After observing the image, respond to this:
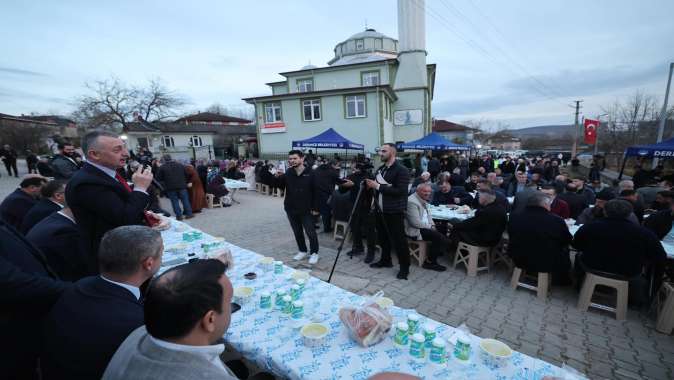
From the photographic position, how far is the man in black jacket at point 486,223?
4246mm

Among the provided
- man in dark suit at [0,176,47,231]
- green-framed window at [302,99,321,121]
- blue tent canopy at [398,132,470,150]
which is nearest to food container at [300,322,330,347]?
man in dark suit at [0,176,47,231]

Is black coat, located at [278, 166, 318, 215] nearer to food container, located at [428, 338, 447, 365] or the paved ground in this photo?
the paved ground

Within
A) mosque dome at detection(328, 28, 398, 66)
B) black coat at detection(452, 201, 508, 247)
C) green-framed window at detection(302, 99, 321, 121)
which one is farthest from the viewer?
mosque dome at detection(328, 28, 398, 66)

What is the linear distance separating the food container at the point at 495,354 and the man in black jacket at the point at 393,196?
2.51m

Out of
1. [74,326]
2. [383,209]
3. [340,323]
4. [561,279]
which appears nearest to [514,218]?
[561,279]

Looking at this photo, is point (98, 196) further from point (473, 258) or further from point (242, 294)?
point (473, 258)

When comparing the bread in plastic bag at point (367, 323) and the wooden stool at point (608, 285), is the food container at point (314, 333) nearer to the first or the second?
the bread in plastic bag at point (367, 323)

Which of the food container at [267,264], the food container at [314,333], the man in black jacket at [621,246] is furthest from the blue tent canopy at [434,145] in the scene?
the food container at [314,333]

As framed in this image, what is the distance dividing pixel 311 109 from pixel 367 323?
66.0ft

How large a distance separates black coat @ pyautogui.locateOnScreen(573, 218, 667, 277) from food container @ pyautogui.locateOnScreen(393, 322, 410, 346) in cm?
321

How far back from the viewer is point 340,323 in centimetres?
186

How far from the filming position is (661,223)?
3996mm

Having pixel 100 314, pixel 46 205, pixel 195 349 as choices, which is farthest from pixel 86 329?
pixel 46 205

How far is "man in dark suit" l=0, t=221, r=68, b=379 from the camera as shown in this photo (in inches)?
55.6
